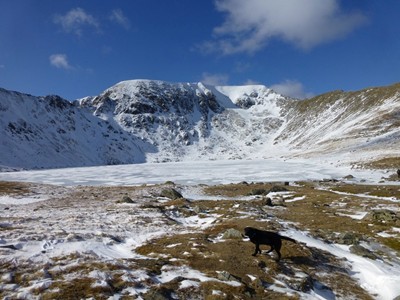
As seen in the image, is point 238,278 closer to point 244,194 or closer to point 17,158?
point 244,194

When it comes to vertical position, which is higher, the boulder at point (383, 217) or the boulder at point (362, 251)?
the boulder at point (383, 217)

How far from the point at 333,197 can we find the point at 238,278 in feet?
101

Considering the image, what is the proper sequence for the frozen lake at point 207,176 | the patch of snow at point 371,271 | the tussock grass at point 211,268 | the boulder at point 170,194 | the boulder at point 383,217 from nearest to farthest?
the tussock grass at point 211,268
the patch of snow at point 371,271
the boulder at point 383,217
the boulder at point 170,194
the frozen lake at point 207,176

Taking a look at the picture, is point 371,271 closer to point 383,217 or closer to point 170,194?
point 383,217

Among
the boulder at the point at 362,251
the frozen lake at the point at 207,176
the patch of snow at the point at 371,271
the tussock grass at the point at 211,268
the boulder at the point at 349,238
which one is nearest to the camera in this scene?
the tussock grass at the point at 211,268

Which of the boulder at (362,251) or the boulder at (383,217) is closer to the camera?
the boulder at (362,251)

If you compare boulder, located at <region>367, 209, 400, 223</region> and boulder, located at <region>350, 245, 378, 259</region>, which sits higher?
boulder, located at <region>367, 209, 400, 223</region>

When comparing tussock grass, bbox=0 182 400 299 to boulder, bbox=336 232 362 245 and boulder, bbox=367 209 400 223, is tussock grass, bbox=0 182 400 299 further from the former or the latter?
boulder, bbox=367 209 400 223

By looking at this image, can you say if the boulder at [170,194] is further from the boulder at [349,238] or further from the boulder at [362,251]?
the boulder at [362,251]

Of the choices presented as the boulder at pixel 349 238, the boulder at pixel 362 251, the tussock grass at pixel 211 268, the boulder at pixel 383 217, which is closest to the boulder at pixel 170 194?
the tussock grass at pixel 211 268

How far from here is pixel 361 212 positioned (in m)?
31.1

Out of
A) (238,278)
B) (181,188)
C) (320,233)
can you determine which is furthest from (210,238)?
(181,188)

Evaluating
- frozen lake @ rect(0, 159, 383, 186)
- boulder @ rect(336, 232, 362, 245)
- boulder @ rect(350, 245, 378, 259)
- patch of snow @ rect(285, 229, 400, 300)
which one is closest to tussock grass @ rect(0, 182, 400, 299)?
boulder @ rect(336, 232, 362, 245)

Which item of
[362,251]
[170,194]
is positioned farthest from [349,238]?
[170,194]
